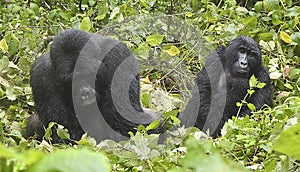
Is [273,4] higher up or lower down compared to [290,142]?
lower down

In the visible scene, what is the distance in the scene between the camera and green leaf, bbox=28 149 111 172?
416mm

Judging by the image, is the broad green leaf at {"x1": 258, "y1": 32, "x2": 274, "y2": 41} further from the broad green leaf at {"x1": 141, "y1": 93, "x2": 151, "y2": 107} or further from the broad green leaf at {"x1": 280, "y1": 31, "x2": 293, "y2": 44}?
the broad green leaf at {"x1": 141, "y1": 93, "x2": 151, "y2": 107}

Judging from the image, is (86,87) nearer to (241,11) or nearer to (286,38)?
(286,38)

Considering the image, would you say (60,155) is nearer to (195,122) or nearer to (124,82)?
(124,82)

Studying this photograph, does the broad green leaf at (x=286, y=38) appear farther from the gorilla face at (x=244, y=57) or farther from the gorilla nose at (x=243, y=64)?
the gorilla nose at (x=243, y=64)

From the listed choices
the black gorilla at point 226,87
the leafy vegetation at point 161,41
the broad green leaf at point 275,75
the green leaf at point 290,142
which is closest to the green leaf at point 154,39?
the leafy vegetation at point 161,41

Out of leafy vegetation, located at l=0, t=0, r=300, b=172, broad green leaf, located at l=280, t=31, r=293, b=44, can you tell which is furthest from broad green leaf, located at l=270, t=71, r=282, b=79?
broad green leaf, located at l=280, t=31, r=293, b=44

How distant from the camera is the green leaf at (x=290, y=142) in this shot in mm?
590

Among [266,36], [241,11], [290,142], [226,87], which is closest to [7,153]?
[290,142]

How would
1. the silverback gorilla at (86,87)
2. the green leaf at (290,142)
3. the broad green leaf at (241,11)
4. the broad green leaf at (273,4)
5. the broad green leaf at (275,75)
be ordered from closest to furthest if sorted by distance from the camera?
the green leaf at (290,142), the silverback gorilla at (86,87), the broad green leaf at (275,75), the broad green leaf at (273,4), the broad green leaf at (241,11)

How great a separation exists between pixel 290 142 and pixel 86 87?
2931mm

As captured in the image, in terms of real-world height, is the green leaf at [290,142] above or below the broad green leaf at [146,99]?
above

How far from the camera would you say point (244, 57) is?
14.3 feet

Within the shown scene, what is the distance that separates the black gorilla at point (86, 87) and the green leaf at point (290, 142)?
2860 millimetres
